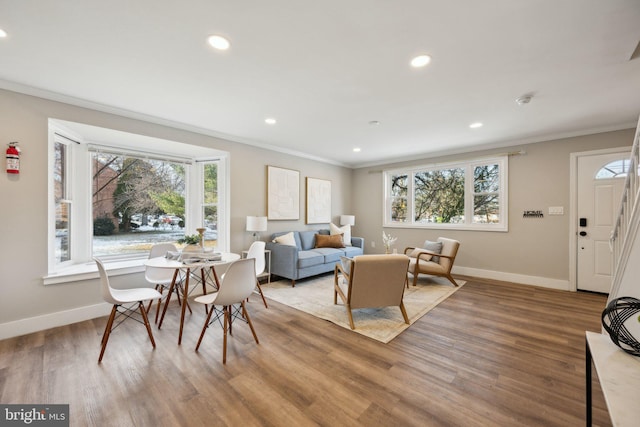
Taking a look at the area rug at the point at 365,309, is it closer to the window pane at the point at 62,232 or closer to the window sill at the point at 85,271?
the window sill at the point at 85,271

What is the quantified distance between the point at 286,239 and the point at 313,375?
2.91 metres

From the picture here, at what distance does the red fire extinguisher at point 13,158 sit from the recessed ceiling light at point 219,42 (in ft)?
7.77

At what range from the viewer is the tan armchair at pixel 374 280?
270 cm

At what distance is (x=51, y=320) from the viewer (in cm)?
274

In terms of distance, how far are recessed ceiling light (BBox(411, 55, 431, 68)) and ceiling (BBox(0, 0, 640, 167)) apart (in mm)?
59

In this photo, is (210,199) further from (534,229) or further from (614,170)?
(614,170)

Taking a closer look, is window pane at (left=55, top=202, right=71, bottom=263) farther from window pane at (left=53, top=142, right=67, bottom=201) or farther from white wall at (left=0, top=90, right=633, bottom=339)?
white wall at (left=0, top=90, right=633, bottom=339)

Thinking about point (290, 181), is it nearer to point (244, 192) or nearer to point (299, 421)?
point (244, 192)

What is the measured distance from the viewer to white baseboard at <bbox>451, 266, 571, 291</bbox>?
4.15 m

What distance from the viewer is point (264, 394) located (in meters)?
1.75

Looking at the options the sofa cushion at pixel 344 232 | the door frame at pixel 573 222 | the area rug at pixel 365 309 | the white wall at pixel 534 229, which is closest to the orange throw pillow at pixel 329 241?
the sofa cushion at pixel 344 232

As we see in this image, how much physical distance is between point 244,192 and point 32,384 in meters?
3.20

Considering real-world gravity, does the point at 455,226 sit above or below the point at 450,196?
below

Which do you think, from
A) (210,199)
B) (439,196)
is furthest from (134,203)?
(439,196)
